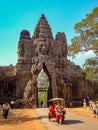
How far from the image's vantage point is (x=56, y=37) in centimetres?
8750

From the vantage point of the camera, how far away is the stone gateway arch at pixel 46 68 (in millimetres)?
53969

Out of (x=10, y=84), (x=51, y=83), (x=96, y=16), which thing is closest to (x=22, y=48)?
(x=10, y=84)

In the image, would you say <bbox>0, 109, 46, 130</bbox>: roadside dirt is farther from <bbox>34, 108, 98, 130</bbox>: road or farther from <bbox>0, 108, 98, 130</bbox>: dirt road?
<bbox>34, 108, 98, 130</bbox>: road

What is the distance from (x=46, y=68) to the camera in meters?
A: 57.2

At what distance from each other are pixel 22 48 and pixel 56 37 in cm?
1104

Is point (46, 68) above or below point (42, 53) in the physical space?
below

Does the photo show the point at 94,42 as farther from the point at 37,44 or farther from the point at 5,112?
the point at 37,44

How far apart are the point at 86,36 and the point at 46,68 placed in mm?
26570

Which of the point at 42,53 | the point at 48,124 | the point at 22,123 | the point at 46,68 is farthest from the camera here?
the point at 42,53

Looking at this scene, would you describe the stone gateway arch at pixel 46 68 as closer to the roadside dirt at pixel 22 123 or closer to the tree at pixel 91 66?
the tree at pixel 91 66

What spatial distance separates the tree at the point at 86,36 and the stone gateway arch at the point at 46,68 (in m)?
20.1

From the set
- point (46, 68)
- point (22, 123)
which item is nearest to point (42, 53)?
point (46, 68)

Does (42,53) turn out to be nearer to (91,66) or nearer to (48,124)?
(91,66)

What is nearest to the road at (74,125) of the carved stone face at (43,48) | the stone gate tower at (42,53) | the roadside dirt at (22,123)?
the roadside dirt at (22,123)
